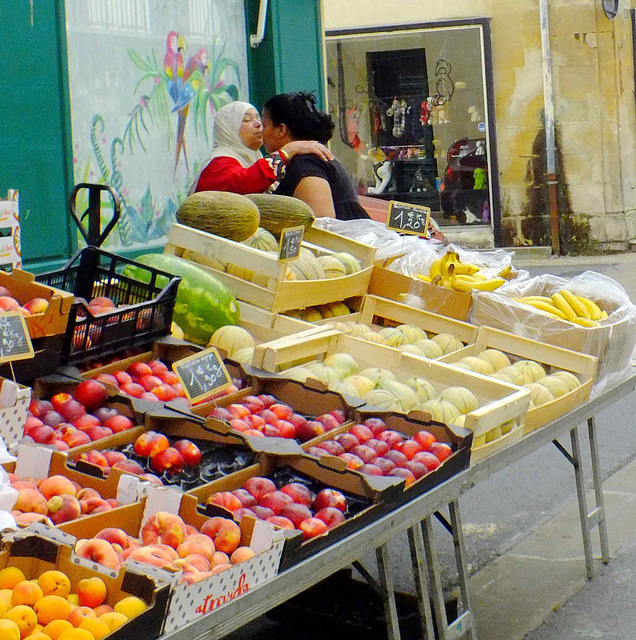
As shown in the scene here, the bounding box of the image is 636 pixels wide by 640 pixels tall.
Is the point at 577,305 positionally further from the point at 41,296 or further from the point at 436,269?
the point at 41,296

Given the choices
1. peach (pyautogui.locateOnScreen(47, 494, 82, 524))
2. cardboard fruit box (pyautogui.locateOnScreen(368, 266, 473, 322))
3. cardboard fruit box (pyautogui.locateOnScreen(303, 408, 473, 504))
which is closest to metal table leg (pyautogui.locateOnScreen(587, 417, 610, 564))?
cardboard fruit box (pyautogui.locateOnScreen(368, 266, 473, 322))

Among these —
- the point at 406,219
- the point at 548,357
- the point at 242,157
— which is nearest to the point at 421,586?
the point at 548,357

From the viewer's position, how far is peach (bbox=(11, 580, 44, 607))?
5.93 feet

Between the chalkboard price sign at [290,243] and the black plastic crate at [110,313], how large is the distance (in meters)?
0.51

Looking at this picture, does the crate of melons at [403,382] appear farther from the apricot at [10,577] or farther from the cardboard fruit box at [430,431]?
the apricot at [10,577]

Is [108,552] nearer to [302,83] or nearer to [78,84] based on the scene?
[78,84]

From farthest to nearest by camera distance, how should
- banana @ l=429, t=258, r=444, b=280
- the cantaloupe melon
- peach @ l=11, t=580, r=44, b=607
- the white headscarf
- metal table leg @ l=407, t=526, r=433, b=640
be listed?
the white headscarf
banana @ l=429, t=258, r=444, b=280
the cantaloupe melon
metal table leg @ l=407, t=526, r=433, b=640
peach @ l=11, t=580, r=44, b=607

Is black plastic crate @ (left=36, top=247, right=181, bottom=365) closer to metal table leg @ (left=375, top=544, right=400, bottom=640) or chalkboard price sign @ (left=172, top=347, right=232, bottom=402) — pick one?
chalkboard price sign @ (left=172, top=347, right=232, bottom=402)

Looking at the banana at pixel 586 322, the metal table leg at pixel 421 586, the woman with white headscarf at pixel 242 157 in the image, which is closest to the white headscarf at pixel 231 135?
the woman with white headscarf at pixel 242 157

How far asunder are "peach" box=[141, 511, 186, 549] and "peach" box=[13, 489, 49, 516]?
23cm

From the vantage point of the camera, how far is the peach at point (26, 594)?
71.2 inches

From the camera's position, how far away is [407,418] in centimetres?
302

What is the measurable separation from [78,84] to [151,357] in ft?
8.78

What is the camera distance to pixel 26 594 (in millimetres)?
1811
